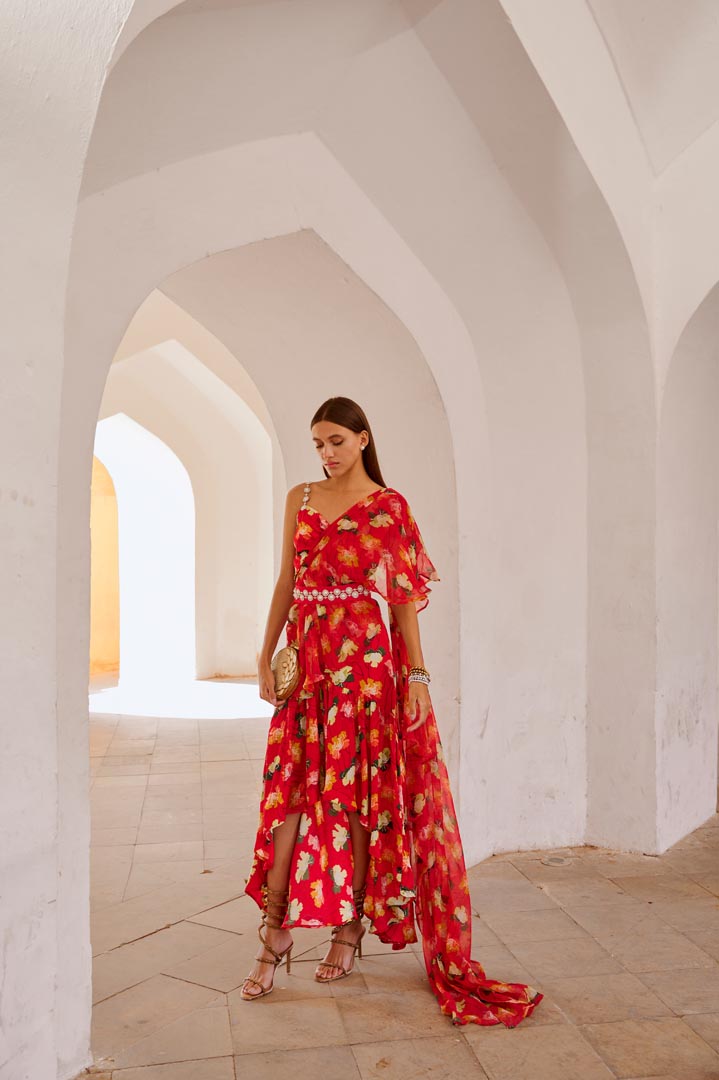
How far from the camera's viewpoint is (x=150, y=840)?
200 inches

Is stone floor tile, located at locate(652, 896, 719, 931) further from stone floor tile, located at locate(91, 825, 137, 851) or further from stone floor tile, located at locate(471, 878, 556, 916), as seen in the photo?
stone floor tile, located at locate(91, 825, 137, 851)

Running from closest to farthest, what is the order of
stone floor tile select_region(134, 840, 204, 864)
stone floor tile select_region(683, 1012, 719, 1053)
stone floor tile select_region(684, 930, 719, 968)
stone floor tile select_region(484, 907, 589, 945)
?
stone floor tile select_region(683, 1012, 719, 1053), stone floor tile select_region(684, 930, 719, 968), stone floor tile select_region(484, 907, 589, 945), stone floor tile select_region(134, 840, 204, 864)

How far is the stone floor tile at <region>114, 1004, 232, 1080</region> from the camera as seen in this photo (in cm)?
277

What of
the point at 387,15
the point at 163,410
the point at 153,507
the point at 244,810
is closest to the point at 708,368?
the point at 387,15

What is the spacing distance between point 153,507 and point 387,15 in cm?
885

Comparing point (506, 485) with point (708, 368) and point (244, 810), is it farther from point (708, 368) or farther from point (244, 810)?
point (244, 810)

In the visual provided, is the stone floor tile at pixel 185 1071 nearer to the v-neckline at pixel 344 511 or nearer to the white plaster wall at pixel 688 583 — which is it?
the v-neckline at pixel 344 511

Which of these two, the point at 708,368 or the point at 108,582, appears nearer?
the point at 708,368

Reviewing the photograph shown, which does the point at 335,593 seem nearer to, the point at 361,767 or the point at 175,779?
the point at 361,767

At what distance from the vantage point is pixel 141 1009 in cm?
308

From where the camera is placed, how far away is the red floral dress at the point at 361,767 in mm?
3182

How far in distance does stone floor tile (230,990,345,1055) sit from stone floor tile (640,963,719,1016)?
101 cm

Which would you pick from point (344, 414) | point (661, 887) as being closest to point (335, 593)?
point (344, 414)

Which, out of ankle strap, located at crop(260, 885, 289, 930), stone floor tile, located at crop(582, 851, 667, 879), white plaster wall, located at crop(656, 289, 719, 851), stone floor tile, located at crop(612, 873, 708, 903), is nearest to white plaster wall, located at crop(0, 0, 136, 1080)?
ankle strap, located at crop(260, 885, 289, 930)
